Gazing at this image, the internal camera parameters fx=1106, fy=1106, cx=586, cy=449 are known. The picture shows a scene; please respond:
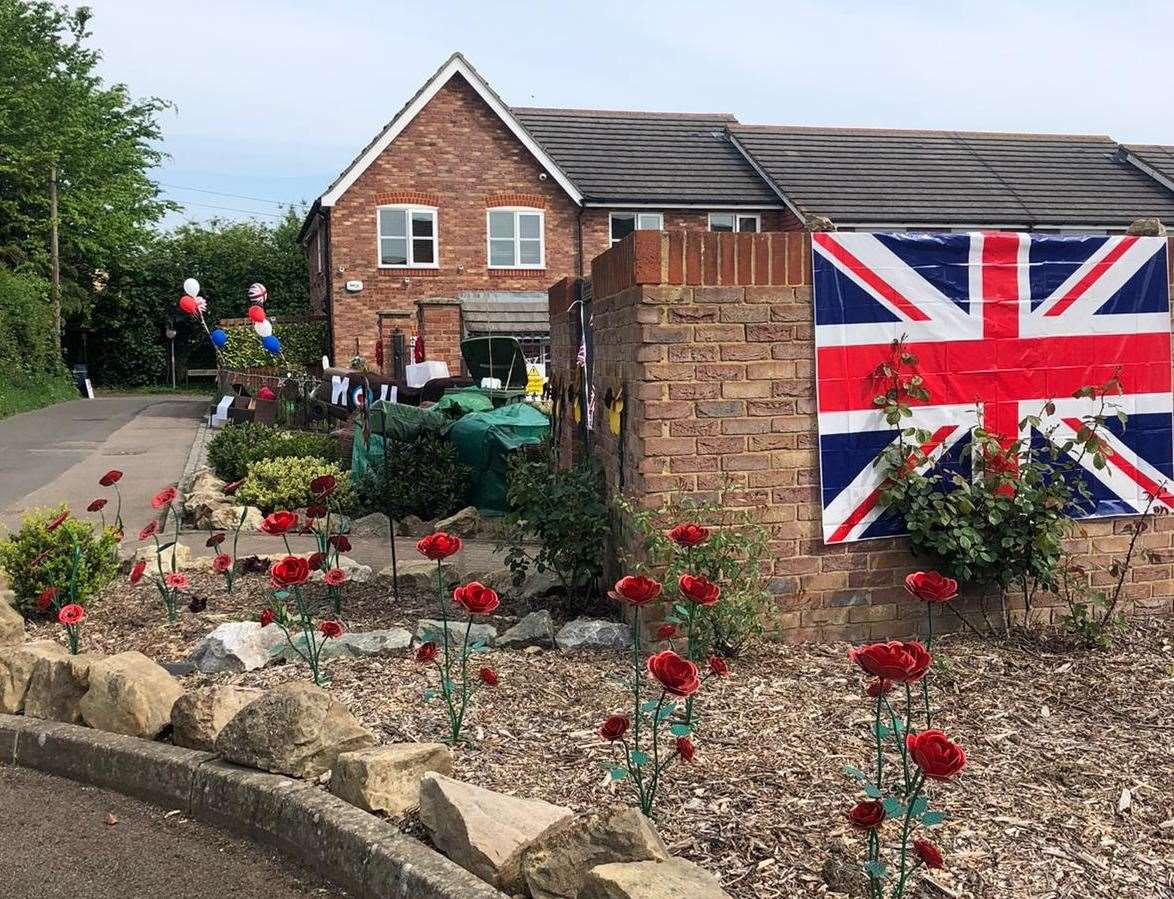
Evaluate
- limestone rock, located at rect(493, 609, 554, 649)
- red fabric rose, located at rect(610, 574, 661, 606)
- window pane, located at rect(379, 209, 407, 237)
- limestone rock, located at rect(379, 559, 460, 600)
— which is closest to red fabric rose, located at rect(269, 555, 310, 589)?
limestone rock, located at rect(493, 609, 554, 649)

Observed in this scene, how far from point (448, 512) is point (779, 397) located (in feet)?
19.8

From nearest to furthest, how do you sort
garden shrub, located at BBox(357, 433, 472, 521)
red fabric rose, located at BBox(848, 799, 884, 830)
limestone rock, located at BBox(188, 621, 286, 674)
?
red fabric rose, located at BBox(848, 799, 884, 830), limestone rock, located at BBox(188, 621, 286, 674), garden shrub, located at BBox(357, 433, 472, 521)

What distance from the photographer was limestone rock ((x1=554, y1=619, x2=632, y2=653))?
193 inches

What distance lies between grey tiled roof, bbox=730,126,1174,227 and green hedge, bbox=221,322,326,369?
1320 cm

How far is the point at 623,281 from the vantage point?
4.95 metres

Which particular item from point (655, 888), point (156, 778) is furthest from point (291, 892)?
point (655, 888)

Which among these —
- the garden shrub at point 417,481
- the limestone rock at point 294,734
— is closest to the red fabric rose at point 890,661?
the limestone rock at point 294,734

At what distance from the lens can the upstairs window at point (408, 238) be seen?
28781 mm

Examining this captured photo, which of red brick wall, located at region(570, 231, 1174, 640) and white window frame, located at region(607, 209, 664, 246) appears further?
white window frame, located at region(607, 209, 664, 246)

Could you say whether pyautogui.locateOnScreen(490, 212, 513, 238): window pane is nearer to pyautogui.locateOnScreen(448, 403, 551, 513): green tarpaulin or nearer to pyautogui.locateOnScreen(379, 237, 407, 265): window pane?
pyautogui.locateOnScreen(379, 237, 407, 265): window pane

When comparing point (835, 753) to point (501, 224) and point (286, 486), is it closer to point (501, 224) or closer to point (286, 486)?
point (286, 486)

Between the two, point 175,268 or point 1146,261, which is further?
point 175,268

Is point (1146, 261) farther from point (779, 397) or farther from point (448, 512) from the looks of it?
point (448, 512)

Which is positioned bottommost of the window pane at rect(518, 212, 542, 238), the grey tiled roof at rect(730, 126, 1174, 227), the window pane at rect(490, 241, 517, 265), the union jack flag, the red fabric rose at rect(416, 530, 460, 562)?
the red fabric rose at rect(416, 530, 460, 562)
